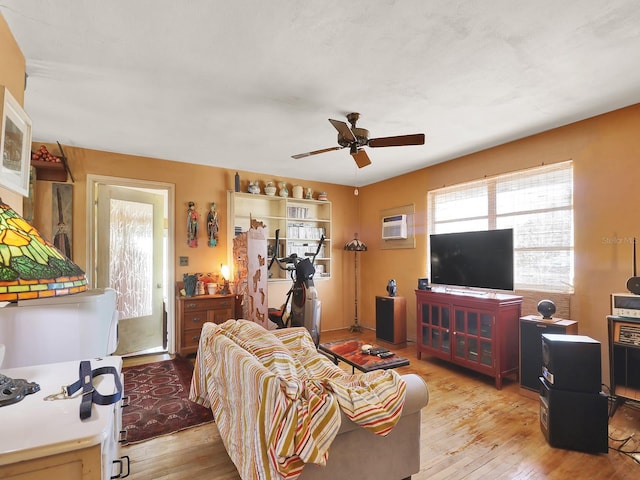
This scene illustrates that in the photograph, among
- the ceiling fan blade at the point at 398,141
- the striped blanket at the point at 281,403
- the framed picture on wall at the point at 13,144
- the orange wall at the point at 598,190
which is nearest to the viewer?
the striped blanket at the point at 281,403

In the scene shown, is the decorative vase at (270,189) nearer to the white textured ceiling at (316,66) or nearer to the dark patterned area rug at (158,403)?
the white textured ceiling at (316,66)

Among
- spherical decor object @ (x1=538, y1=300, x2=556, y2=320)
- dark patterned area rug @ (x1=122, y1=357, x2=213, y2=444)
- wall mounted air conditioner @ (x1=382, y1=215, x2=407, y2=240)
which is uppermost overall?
wall mounted air conditioner @ (x1=382, y1=215, x2=407, y2=240)

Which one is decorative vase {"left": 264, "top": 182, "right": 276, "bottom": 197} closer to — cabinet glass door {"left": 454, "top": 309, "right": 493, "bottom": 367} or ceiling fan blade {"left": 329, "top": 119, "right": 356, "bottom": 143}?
ceiling fan blade {"left": 329, "top": 119, "right": 356, "bottom": 143}

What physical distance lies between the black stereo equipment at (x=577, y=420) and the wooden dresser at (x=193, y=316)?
3.56m

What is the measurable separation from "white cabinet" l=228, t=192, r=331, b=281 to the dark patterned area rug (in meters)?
2.01

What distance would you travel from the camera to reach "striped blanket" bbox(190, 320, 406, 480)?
51.9 inches

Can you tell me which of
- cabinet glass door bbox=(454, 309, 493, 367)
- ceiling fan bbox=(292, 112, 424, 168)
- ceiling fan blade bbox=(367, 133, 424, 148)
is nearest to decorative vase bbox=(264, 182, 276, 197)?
ceiling fan bbox=(292, 112, 424, 168)

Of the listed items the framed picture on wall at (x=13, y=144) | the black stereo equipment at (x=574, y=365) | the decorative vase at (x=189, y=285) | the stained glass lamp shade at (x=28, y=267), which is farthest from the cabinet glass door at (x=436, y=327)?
the framed picture on wall at (x=13, y=144)

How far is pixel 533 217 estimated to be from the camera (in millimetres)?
3457

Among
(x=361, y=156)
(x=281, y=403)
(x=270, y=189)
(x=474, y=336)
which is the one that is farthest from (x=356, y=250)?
(x=281, y=403)

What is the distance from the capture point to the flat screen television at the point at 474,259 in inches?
131

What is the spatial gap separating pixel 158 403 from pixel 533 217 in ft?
13.7

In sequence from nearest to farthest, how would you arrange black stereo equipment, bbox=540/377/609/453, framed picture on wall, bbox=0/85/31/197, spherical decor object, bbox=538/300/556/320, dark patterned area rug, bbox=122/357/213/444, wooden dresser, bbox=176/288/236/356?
framed picture on wall, bbox=0/85/31/197
black stereo equipment, bbox=540/377/609/453
dark patterned area rug, bbox=122/357/213/444
spherical decor object, bbox=538/300/556/320
wooden dresser, bbox=176/288/236/356

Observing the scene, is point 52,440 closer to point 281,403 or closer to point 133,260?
point 281,403
